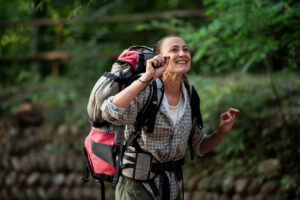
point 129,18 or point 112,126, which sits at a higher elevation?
point 129,18

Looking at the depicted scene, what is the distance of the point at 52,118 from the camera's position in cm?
689

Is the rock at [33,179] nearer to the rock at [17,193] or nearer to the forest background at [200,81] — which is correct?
the forest background at [200,81]

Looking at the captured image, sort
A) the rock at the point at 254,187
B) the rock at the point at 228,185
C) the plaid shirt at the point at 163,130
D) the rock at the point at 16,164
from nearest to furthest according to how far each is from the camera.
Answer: the plaid shirt at the point at 163,130
the rock at the point at 254,187
the rock at the point at 228,185
the rock at the point at 16,164

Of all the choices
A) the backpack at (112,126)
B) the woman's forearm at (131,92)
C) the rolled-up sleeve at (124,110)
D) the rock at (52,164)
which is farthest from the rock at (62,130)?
the woman's forearm at (131,92)

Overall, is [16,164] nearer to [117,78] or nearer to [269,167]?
[269,167]

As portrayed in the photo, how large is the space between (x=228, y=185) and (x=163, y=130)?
285cm

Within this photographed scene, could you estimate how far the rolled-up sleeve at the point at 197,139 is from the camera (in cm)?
231

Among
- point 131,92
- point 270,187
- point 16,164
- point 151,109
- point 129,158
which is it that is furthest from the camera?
point 16,164

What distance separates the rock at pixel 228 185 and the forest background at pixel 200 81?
0.01 metres

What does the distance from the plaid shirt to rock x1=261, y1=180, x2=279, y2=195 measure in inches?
93.8

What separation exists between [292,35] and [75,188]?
4.73 meters

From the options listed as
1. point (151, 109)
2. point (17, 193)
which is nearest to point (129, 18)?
point (17, 193)

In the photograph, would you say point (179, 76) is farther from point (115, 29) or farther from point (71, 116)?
point (115, 29)

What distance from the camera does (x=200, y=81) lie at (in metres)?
4.69
